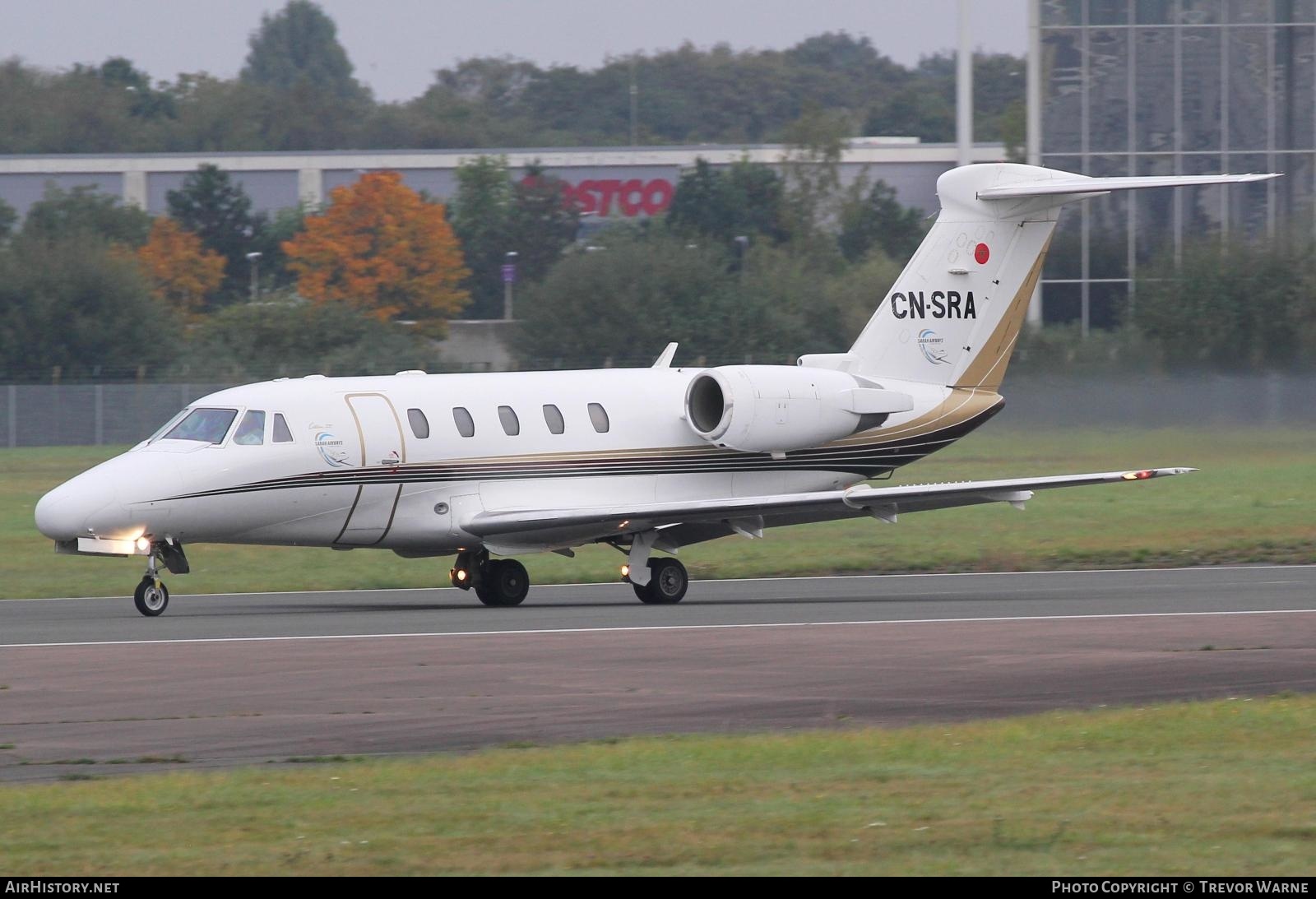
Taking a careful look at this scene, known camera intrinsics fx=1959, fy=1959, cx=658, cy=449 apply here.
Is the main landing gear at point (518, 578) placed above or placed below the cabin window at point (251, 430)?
below

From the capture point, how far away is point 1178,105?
55562 mm

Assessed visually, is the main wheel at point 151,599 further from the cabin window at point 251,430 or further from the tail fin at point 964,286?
the tail fin at point 964,286

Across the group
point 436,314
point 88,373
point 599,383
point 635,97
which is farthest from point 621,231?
point 635,97

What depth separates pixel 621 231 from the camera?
84688 millimetres

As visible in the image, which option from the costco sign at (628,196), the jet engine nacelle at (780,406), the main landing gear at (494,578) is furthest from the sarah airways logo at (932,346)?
the costco sign at (628,196)

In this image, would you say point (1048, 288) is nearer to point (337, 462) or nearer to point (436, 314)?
point (337, 462)

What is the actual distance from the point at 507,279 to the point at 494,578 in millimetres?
65695

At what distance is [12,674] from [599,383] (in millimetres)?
9630

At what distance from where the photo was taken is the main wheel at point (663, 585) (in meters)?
23.5

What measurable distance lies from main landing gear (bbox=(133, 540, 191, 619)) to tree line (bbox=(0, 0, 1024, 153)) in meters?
95.3

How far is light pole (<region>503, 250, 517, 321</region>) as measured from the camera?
9031 cm

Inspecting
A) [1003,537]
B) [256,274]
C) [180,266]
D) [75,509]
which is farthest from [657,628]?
[180,266]

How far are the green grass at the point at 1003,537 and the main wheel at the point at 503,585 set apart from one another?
154 inches

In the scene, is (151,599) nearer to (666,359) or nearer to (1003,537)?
(666,359)
